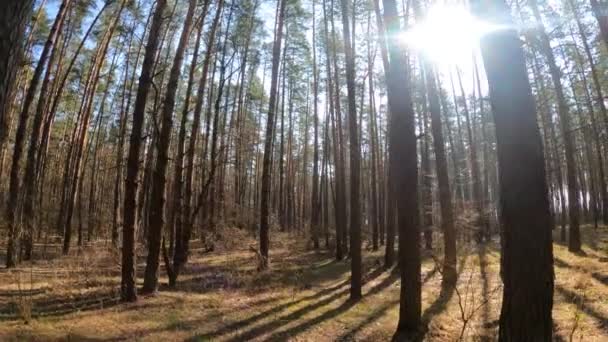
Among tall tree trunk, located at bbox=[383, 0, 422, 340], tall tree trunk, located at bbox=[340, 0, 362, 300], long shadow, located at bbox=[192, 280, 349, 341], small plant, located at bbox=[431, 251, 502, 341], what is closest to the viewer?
small plant, located at bbox=[431, 251, 502, 341]

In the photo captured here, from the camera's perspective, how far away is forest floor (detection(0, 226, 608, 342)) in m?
6.53

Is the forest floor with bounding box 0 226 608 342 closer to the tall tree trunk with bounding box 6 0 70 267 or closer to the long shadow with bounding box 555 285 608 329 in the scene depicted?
the long shadow with bounding box 555 285 608 329

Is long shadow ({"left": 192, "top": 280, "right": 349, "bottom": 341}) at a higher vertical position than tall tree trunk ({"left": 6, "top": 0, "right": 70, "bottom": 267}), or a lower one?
lower

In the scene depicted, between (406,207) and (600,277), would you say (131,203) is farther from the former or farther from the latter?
(600,277)

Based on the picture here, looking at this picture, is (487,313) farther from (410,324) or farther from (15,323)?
(15,323)

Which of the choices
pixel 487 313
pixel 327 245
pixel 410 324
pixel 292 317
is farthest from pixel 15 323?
pixel 327 245

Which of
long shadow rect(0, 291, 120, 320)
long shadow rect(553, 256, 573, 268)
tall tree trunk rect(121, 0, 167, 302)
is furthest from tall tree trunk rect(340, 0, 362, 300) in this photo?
long shadow rect(553, 256, 573, 268)

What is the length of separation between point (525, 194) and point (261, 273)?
9.58 meters

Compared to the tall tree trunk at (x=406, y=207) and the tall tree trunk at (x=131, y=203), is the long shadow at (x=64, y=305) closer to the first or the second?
the tall tree trunk at (x=131, y=203)

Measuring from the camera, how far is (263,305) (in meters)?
8.88

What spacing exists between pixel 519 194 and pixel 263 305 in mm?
6429

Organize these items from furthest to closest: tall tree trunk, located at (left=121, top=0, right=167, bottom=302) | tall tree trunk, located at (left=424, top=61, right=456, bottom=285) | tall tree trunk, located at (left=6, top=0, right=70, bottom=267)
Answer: tall tree trunk, located at (left=6, top=0, right=70, bottom=267) → tall tree trunk, located at (left=424, top=61, right=456, bottom=285) → tall tree trunk, located at (left=121, top=0, right=167, bottom=302)

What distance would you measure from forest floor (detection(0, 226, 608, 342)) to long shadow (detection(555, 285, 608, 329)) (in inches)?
0.6

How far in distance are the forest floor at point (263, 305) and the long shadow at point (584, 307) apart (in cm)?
2
